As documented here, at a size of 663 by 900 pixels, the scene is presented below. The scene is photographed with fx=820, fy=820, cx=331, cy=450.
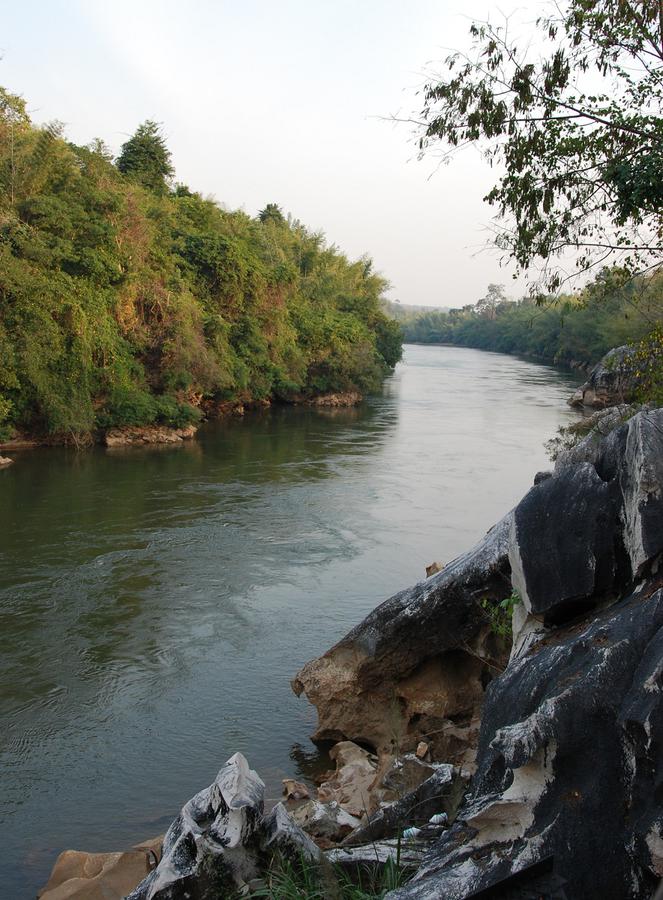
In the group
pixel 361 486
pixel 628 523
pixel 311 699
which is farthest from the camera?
pixel 361 486

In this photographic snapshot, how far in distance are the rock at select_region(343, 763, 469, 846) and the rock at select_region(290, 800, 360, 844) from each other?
67 cm

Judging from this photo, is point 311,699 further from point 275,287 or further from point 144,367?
point 275,287

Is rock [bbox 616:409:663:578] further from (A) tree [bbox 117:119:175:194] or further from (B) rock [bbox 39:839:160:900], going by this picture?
(A) tree [bbox 117:119:175:194]

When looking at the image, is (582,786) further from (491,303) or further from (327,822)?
(491,303)

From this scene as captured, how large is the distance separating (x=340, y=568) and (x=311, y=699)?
6003 mm

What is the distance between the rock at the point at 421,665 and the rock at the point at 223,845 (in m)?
3.05

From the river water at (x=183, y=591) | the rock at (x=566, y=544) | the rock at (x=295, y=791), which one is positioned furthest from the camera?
the river water at (x=183, y=591)

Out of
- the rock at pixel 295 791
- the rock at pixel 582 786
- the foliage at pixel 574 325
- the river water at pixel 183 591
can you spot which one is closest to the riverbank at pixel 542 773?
the rock at pixel 582 786

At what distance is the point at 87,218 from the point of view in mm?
23562

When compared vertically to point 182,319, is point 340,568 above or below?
below

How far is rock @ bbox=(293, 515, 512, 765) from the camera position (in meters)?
7.68

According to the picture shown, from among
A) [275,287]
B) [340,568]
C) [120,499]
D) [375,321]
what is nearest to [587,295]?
[340,568]

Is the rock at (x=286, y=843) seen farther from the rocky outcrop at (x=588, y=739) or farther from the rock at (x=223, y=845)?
the rocky outcrop at (x=588, y=739)

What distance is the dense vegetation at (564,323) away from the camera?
11844 millimetres
